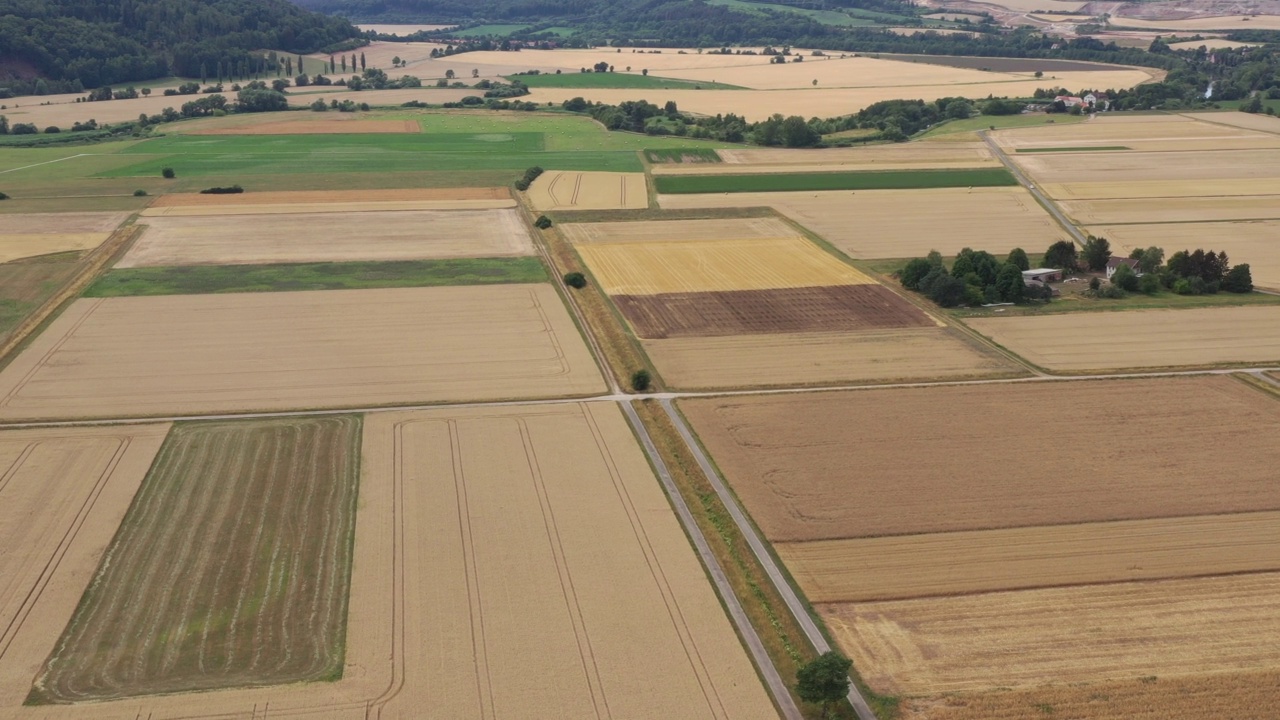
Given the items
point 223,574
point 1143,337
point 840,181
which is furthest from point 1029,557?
point 840,181

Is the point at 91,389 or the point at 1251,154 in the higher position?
the point at 1251,154

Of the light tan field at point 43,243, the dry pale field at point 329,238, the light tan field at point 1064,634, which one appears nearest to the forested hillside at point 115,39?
the light tan field at point 43,243

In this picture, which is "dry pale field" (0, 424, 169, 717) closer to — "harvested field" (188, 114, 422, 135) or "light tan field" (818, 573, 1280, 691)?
"light tan field" (818, 573, 1280, 691)

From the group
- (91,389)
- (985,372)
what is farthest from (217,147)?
(985,372)

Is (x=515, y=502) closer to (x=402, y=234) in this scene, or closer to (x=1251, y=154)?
(x=402, y=234)

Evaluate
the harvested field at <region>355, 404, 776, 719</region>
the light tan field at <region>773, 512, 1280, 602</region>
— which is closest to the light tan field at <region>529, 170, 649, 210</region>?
the harvested field at <region>355, 404, 776, 719</region>

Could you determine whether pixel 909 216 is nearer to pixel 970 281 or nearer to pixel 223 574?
pixel 970 281
